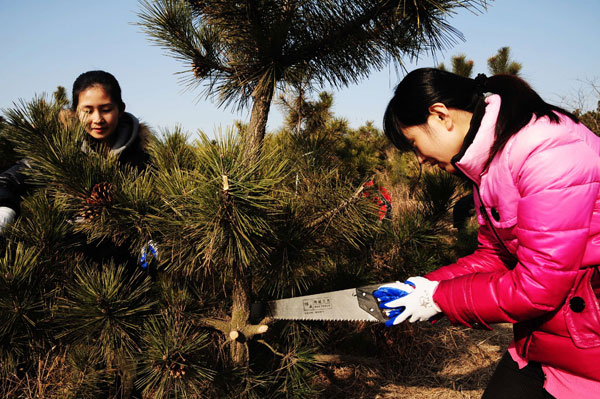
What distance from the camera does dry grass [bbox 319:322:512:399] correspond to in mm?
2086

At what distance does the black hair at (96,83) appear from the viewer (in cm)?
154

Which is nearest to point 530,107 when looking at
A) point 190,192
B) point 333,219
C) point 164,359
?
point 333,219

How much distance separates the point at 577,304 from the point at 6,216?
1590 mm

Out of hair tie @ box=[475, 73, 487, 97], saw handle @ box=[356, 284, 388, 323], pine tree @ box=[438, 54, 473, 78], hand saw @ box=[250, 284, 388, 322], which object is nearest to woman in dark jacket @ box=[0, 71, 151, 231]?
hand saw @ box=[250, 284, 388, 322]

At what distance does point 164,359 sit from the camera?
1.13m

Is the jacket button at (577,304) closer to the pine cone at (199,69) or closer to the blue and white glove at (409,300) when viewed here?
the blue and white glove at (409,300)

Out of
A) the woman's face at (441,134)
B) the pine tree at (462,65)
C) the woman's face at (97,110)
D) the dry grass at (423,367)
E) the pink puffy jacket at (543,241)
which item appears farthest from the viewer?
the pine tree at (462,65)

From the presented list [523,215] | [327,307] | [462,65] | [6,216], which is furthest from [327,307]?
[462,65]

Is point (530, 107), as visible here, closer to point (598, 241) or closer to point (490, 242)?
point (598, 241)

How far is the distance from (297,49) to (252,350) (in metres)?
1.14

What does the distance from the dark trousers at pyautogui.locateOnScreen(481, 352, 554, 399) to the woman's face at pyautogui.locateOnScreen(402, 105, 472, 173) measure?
0.61 m

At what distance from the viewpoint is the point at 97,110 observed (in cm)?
153

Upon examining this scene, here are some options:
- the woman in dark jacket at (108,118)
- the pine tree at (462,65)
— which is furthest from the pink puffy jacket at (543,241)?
the pine tree at (462,65)

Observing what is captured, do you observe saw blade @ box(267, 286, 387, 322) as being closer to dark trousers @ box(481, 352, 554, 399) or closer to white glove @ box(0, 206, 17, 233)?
dark trousers @ box(481, 352, 554, 399)
